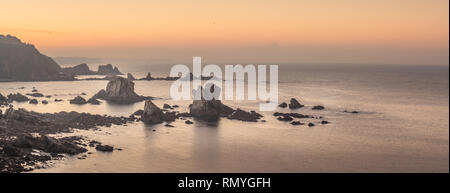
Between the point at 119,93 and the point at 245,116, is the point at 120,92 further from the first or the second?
the point at 245,116

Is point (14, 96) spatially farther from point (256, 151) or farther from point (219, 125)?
point (256, 151)

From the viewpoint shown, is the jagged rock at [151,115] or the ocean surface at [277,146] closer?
the ocean surface at [277,146]

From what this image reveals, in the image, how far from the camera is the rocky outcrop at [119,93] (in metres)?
121

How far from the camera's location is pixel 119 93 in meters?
121

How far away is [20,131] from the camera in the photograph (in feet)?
209

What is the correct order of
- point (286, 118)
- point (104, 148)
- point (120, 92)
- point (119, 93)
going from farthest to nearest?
point (120, 92)
point (119, 93)
point (286, 118)
point (104, 148)

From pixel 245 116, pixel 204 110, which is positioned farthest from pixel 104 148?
pixel 245 116

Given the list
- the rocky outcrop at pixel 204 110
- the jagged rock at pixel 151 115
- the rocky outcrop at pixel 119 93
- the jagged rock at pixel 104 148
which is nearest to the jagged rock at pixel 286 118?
the rocky outcrop at pixel 204 110

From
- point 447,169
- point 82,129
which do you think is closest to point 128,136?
point 82,129

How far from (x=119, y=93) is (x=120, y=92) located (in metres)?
0.44

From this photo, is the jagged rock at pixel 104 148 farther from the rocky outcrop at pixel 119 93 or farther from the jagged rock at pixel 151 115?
the rocky outcrop at pixel 119 93

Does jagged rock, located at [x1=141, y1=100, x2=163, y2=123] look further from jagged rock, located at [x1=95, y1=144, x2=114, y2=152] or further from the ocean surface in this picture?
jagged rock, located at [x1=95, y1=144, x2=114, y2=152]

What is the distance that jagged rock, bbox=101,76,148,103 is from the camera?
121 m

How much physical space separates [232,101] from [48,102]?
5221 centimetres
